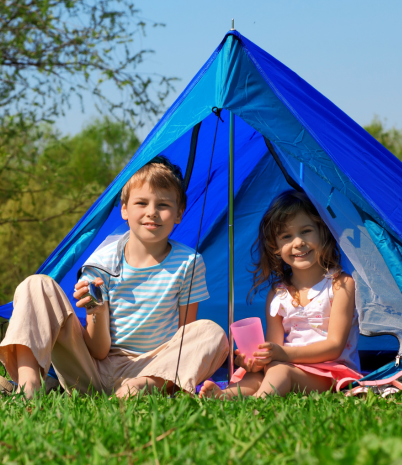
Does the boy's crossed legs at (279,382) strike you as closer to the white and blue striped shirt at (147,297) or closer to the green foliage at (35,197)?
the white and blue striped shirt at (147,297)

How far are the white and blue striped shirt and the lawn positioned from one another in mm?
581

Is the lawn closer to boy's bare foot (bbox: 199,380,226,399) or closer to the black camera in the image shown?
boy's bare foot (bbox: 199,380,226,399)

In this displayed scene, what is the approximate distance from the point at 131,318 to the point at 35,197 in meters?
4.46

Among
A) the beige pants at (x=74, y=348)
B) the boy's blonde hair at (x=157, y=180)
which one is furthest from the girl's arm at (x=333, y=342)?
the boy's blonde hair at (x=157, y=180)

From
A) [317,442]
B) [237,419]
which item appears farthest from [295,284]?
[317,442]

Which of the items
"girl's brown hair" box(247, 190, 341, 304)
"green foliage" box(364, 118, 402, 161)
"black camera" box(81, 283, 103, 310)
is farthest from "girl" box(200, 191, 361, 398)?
"green foliage" box(364, 118, 402, 161)

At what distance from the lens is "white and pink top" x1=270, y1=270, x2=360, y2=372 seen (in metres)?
2.27

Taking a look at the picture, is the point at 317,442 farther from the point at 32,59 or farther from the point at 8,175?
the point at 8,175

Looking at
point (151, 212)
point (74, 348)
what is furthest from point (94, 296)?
point (151, 212)

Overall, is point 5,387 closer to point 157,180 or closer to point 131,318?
point 131,318

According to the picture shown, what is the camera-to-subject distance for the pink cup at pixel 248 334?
6.56 ft

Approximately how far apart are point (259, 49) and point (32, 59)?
3.36 m

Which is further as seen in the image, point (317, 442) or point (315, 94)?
point (315, 94)

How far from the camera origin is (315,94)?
8.27 feet
